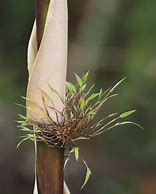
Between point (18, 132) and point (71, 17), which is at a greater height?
point (71, 17)

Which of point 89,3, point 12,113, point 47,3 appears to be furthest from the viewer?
point 89,3

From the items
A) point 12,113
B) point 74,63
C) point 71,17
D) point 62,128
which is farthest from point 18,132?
point 62,128

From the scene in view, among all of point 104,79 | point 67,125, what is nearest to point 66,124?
point 67,125

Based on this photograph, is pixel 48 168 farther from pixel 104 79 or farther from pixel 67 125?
pixel 104 79

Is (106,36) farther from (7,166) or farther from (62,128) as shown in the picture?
(62,128)

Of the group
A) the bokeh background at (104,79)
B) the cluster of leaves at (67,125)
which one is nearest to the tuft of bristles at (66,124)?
the cluster of leaves at (67,125)

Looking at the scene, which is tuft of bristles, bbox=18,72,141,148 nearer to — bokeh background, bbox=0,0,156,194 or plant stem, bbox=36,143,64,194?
plant stem, bbox=36,143,64,194

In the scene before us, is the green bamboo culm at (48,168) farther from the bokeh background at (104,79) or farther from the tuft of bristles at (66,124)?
the bokeh background at (104,79)

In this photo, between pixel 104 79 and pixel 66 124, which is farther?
pixel 104 79
